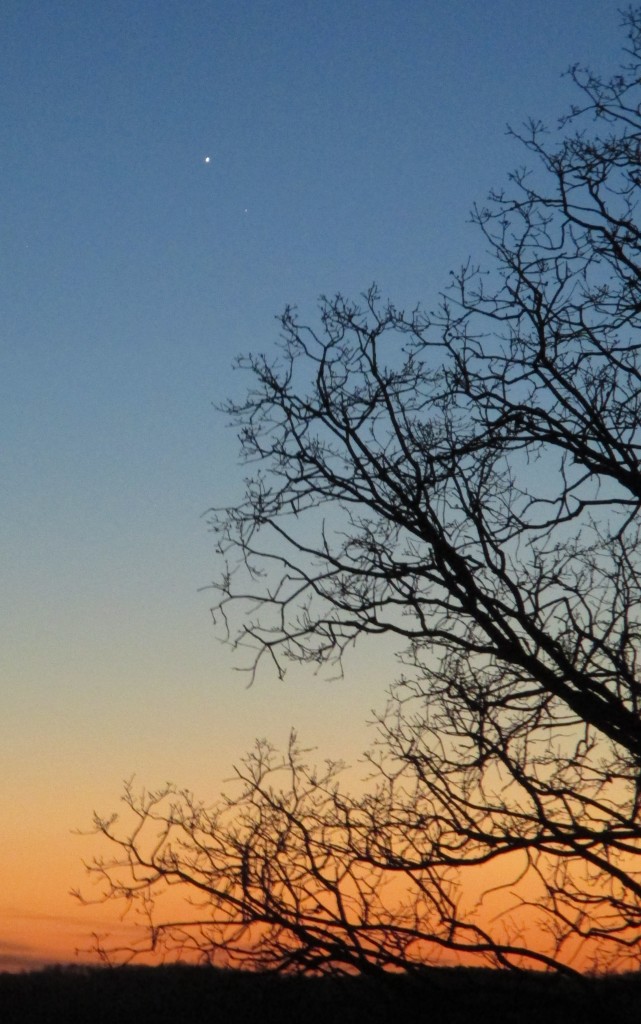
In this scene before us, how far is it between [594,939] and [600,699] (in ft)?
5.53

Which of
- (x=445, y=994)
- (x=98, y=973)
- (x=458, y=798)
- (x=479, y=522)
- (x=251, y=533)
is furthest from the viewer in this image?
(x=98, y=973)

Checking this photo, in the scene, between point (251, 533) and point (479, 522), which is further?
point (251, 533)

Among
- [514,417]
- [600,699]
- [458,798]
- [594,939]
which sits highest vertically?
[514,417]

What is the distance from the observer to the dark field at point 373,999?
781 cm

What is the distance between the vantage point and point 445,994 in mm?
8133

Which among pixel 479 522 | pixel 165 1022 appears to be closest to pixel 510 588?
pixel 479 522

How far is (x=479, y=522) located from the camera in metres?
9.24

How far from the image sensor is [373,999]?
8281 millimetres

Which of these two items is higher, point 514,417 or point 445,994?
point 514,417

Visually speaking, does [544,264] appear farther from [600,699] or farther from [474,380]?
[600,699]

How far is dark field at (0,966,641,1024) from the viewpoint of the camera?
7812 millimetres

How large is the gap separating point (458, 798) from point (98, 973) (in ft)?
15.0

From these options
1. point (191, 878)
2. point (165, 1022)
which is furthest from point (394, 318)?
point (165, 1022)

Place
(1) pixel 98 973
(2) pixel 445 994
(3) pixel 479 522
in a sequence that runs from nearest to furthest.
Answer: (2) pixel 445 994 → (3) pixel 479 522 → (1) pixel 98 973
